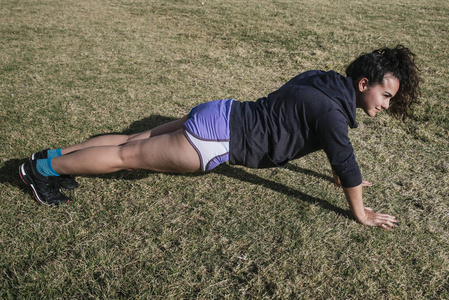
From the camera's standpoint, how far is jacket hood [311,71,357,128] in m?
2.18

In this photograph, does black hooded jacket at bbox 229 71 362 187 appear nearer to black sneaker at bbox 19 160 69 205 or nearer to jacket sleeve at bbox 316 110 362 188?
jacket sleeve at bbox 316 110 362 188

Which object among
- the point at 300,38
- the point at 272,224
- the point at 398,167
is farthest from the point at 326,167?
the point at 300,38

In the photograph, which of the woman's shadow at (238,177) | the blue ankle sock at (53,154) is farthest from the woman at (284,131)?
the woman's shadow at (238,177)

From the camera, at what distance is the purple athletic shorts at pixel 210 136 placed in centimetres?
230

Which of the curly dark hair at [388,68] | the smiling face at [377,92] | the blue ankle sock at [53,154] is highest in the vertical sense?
the curly dark hair at [388,68]

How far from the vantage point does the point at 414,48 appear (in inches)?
259

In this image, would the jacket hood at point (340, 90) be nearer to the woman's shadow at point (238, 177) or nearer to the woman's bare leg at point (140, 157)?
the woman's shadow at point (238, 177)

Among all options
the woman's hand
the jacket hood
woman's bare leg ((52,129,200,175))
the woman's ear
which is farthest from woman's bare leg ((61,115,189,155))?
the woman's hand

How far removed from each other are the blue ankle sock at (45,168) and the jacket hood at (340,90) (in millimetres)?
1920

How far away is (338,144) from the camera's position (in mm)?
2180

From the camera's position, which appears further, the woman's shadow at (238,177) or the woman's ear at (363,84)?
the woman's shadow at (238,177)

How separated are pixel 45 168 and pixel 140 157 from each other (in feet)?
2.39

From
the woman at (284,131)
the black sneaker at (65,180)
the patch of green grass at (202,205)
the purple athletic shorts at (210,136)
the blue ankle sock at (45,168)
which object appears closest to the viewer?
the patch of green grass at (202,205)

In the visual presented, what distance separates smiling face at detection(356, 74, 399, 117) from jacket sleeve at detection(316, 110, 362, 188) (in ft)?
0.80
